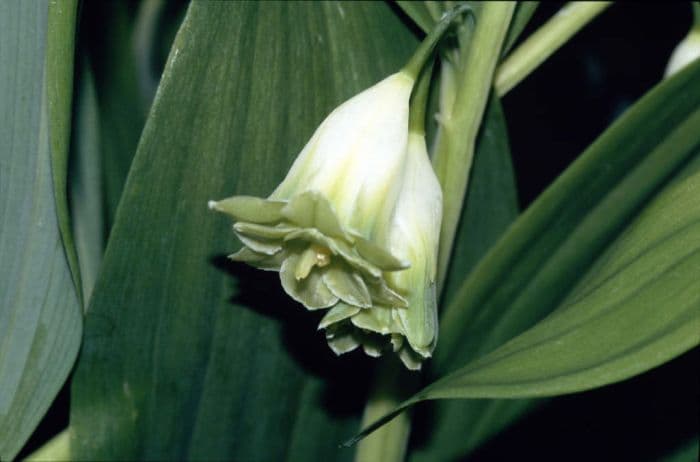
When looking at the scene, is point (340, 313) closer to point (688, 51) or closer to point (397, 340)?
point (397, 340)

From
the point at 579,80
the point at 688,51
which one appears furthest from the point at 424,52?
the point at 579,80

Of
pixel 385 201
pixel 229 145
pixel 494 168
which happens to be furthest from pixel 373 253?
pixel 494 168

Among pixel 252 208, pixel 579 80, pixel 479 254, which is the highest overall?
pixel 252 208

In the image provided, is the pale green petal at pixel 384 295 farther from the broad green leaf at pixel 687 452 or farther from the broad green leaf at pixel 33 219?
the broad green leaf at pixel 687 452

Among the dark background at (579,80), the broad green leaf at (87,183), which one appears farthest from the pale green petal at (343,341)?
the dark background at (579,80)

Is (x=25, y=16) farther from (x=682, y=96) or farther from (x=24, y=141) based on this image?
(x=682, y=96)

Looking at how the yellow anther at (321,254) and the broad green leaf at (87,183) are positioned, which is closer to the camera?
the yellow anther at (321,254)
